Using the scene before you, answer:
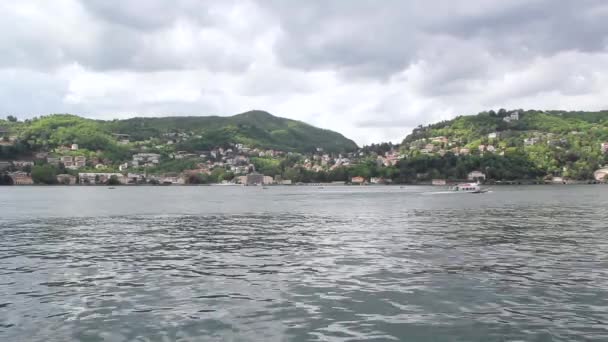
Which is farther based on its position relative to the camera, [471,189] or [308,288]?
[471,189]

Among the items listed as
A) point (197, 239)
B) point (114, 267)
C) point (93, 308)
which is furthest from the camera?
point (197, 239)

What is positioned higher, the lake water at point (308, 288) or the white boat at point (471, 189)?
the white boat at point (471, 189)

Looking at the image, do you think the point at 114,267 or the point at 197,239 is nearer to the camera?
the point at 114,267

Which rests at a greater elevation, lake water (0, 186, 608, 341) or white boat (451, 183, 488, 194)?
white boat (451, 183, 488, 194)

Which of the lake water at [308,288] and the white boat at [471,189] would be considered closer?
the lake water at [308,288]

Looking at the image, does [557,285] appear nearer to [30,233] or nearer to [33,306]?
[33,306]

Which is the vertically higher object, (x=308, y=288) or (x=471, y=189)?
(x=471, y=189)

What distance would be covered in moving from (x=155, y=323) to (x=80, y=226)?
38.3 m

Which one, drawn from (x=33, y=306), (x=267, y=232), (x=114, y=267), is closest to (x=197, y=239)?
(x=267, y=232)

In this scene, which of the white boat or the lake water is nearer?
the lake water

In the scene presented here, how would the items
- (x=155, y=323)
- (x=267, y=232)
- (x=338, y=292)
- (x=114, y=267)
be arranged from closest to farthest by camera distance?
(x=155, y=323) → (x=338, y=292) → (x=114, y=267) → (x=267, y=232)

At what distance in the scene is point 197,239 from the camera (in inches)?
1486

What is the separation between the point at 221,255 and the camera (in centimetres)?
2941

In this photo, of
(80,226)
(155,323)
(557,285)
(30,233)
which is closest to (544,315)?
(557,285)
